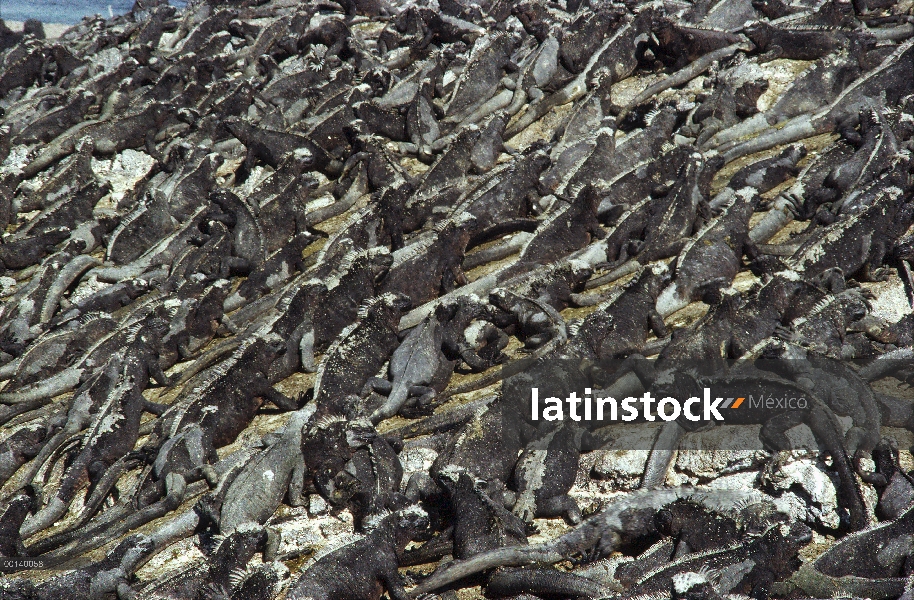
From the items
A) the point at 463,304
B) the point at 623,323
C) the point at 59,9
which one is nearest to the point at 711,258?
the point at 623,323

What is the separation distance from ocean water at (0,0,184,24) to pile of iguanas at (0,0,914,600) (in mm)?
16396

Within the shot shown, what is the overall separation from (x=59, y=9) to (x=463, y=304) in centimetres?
3445

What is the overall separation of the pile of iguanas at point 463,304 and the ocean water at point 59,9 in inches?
646

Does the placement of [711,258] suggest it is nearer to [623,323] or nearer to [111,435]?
[623,323]

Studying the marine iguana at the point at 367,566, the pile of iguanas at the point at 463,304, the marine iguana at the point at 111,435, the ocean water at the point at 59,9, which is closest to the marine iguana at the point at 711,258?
the pile of iguanas at the point at 463,304

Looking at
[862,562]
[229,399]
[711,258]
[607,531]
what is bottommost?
[229,399]

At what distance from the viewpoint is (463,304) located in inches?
445

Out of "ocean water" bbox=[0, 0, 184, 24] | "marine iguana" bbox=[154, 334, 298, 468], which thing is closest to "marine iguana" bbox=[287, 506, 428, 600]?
"marine iguana" bbox=[154, 334, 298, 468]

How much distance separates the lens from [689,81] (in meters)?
17.7

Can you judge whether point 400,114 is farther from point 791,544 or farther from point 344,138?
point 791,544

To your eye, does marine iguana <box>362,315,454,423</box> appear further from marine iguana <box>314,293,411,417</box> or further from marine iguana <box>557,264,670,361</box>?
marine iguana <box>557,264,670,361</box>

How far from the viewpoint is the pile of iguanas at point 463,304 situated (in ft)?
26.3

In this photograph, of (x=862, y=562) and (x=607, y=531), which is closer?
(x=862, y=562)

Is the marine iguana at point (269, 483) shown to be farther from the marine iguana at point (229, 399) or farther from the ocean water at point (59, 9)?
the ocean water at point (59, 9)
